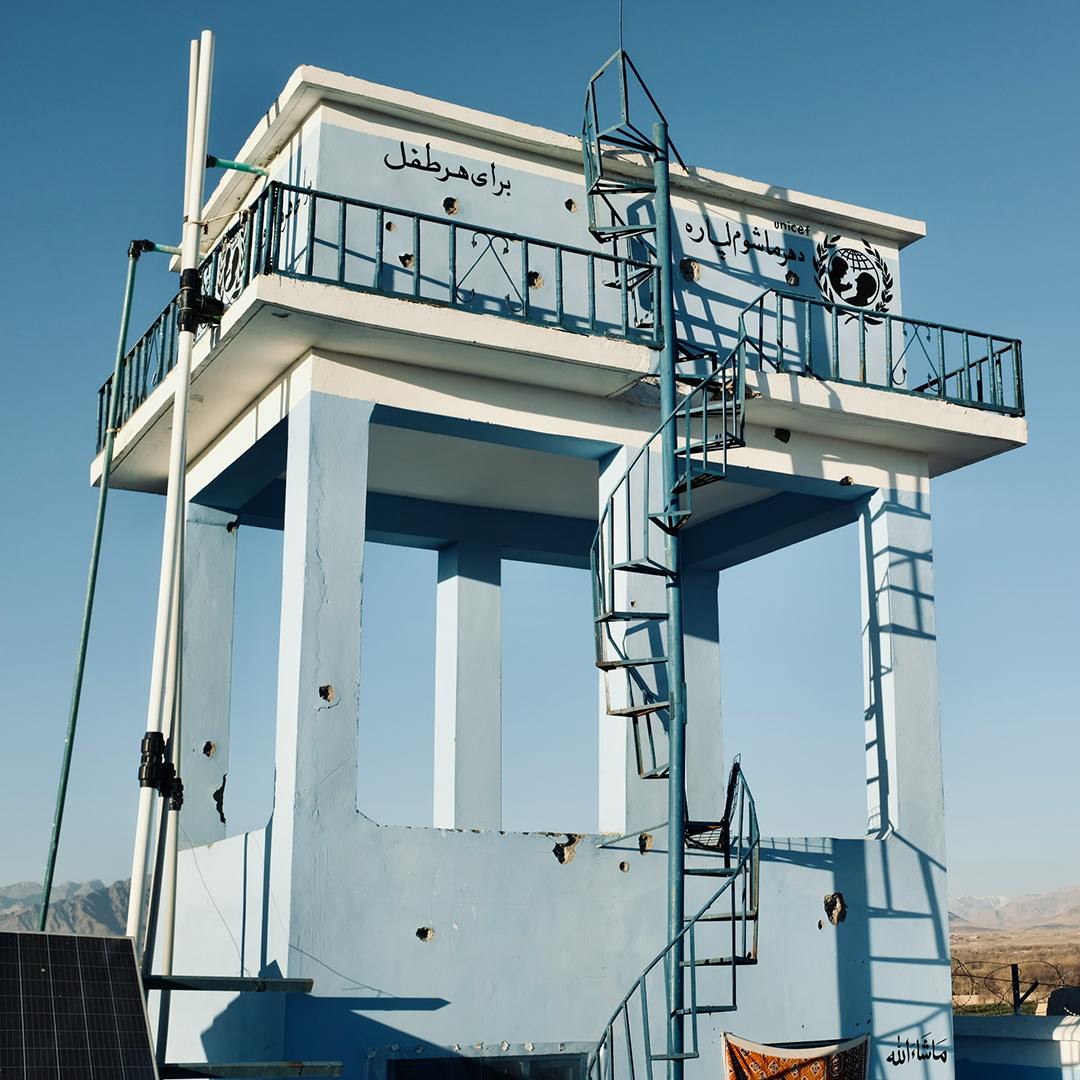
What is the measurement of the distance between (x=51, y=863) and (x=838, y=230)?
29.8 feet

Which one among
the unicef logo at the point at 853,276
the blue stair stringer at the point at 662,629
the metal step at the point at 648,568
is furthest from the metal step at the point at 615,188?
the metal step at the point at 648,568

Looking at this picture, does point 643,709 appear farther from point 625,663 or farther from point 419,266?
point 419,266

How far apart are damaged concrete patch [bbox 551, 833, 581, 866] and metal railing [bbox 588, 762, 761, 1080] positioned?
3.18 feet

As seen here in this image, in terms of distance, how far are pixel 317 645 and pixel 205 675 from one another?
9.87 ft

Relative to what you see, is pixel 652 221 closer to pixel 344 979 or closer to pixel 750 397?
pixel 750 397

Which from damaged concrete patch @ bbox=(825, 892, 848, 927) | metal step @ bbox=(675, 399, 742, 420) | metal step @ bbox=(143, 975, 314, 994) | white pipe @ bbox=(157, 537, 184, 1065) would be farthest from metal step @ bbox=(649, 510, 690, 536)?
metal step @ bbox=(143, 975, 314, 994)

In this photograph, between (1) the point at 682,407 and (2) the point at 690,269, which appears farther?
(2) the point at 690,269

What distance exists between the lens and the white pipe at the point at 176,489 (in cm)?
966

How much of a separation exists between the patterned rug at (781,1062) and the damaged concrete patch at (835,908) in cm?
98

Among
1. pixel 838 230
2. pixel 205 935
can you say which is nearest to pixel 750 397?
pixel 838 230

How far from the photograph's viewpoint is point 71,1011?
26.3 ft

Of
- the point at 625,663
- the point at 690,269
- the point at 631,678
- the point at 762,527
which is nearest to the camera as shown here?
the point at 625,663

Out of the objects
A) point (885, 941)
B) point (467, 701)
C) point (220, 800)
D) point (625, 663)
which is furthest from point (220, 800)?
point (885, 941)

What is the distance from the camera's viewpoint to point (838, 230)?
49.8 feet
